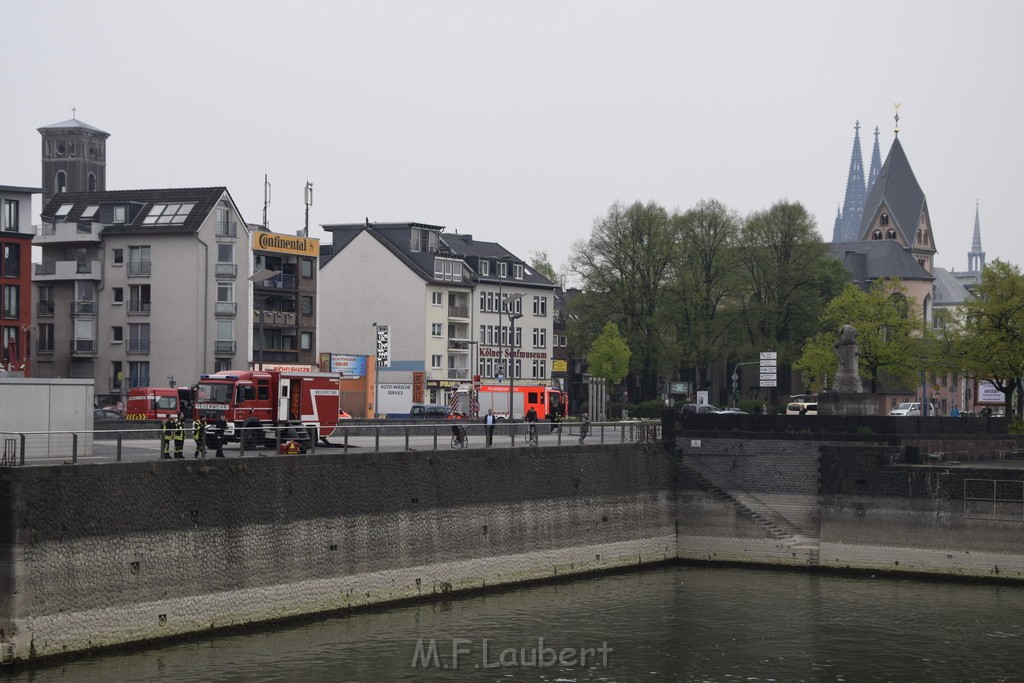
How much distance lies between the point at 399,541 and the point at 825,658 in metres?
12.9

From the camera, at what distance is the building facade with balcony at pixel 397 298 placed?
114 meters

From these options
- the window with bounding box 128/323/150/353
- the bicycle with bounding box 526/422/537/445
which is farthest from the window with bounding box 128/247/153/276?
the bicycle with bounding box 526/422/537/445

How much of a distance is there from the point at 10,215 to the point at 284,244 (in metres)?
24.1

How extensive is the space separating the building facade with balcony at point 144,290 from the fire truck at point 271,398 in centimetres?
3994

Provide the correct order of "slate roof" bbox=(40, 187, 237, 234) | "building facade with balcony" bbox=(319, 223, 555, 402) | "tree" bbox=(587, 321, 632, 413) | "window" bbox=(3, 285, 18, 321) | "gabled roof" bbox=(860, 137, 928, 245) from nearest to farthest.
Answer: "window" bbox=(3, 285, 18, 321)
"slate roof" bbox=(40, 187, 237, 234)
"tree" bbox=(587, 321, 632, 413)
"building facade with balcony" bbox=(319, 223, 555, 402)
"gabled roof" bbox=(860, 137, 928, 245)

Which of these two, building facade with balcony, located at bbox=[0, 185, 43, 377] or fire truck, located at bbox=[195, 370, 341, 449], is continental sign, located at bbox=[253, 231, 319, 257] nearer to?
building facade with balcony, located at bbox=[0, 185, 43, 377]

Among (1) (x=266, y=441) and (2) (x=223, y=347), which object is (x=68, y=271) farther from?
(1) (x=266, y=441)

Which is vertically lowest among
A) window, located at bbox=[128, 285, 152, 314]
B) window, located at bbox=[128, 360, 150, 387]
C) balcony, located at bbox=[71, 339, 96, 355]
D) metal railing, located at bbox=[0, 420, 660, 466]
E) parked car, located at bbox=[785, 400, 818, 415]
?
metal railing, located at bbox=[0, 420, 660, 466]

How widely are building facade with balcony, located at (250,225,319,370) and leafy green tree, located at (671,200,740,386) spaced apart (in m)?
30.8

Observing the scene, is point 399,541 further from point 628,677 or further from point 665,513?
point 665,513

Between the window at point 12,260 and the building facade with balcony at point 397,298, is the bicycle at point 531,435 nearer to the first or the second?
the window at point 12,260

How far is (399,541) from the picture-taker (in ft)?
144

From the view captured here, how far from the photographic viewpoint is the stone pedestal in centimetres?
6106

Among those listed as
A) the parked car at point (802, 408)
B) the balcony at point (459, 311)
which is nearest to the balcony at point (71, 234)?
the balcony at point (459, 311)
